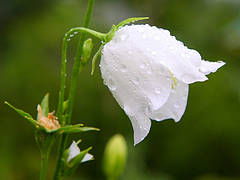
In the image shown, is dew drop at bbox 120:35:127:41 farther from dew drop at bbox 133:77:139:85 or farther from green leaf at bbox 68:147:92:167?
green leaf at bbox 68:147:92:167

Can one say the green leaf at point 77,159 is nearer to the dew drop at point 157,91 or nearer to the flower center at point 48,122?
the flower center at point 48,122

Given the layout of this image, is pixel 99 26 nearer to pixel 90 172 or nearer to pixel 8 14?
pixel 8 14

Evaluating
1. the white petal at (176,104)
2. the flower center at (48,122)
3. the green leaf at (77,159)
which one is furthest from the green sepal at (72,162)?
the white petal at (176,104)

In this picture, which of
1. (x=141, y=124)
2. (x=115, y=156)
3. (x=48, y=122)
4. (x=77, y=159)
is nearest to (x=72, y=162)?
(x=77, y=159)

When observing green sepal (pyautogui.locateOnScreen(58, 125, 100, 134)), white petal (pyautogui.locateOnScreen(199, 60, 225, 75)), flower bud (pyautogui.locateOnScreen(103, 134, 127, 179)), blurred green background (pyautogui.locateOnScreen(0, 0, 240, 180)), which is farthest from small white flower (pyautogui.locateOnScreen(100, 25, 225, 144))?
blurred green background (pyautogui.locateOnScreen(0, 0, 240, 180))

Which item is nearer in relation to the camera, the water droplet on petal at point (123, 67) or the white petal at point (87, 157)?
the water droplet on petal at point (123, 67)
